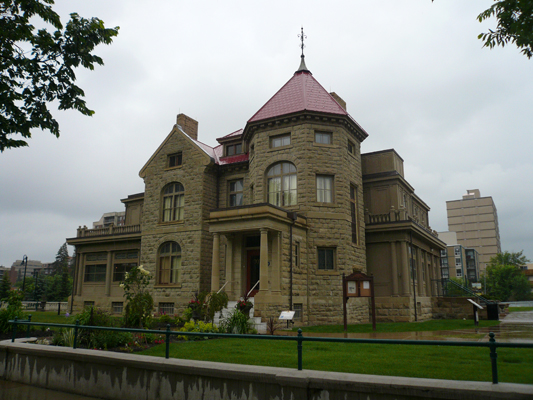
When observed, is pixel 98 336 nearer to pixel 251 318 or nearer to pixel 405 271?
pixel 251 318

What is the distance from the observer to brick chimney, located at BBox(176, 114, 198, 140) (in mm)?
31953

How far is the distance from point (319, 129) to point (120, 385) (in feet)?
59.3

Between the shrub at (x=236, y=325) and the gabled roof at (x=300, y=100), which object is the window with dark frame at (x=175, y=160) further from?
the shrub at (x=236, y=325)

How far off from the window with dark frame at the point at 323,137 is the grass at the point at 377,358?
1387cm

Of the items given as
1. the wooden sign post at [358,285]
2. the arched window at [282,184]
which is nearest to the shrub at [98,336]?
the wooden sign post at [358,285]

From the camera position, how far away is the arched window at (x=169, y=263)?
2645 cm

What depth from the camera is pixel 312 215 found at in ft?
74.0

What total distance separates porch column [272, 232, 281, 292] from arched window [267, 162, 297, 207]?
131 inches

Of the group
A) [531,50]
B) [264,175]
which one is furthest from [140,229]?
[531,50]

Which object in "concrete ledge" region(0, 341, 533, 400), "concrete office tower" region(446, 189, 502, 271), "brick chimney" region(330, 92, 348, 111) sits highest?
"concrete office tower" region(446, 189, 502, 271)

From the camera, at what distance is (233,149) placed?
95.5 ft

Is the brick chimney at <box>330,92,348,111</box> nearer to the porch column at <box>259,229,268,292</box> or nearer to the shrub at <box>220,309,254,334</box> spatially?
the porch column at <box>259,229,268,292</box>

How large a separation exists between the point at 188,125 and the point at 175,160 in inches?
201

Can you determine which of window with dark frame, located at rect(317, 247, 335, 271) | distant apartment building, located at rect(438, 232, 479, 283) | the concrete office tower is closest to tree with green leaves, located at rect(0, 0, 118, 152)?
window with dark frame, located at rect(317, 247, 335, 271)
